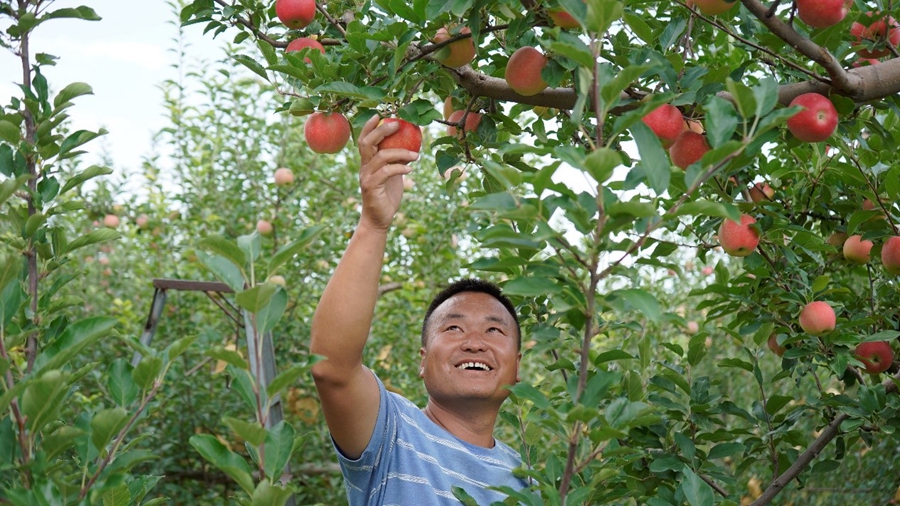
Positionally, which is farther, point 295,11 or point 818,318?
point 818,318

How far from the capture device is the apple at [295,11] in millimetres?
1916

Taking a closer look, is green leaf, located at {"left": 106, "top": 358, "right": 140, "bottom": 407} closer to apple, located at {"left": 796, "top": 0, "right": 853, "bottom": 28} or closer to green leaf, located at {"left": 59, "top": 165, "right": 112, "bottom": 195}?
green leaf, located at {"left": 59, "top": 165, "right": 112, "bottom": 195}

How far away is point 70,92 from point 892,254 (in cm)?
188

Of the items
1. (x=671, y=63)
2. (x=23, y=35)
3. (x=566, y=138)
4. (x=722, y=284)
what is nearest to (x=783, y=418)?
(x=722, y=284)

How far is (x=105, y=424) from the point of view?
3.62ft

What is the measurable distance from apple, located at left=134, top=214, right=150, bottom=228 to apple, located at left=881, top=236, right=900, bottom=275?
405 centimetres

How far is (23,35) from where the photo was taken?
1.71 metres

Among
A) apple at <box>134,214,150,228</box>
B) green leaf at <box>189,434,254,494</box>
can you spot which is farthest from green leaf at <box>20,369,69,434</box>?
apple at <box>134,214,150,228</box>

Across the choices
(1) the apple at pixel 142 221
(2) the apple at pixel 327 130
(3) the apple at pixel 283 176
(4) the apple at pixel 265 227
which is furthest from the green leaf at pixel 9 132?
(1) the apple at pixel 142 221

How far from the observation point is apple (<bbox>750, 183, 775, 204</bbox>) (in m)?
2.48

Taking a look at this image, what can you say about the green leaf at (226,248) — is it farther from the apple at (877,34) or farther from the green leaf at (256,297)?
the apple at (877,34)

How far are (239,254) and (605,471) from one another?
22.9 inches

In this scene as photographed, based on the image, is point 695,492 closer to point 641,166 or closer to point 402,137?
point 641,166

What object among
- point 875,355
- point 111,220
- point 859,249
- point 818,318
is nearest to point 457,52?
point 818,318
